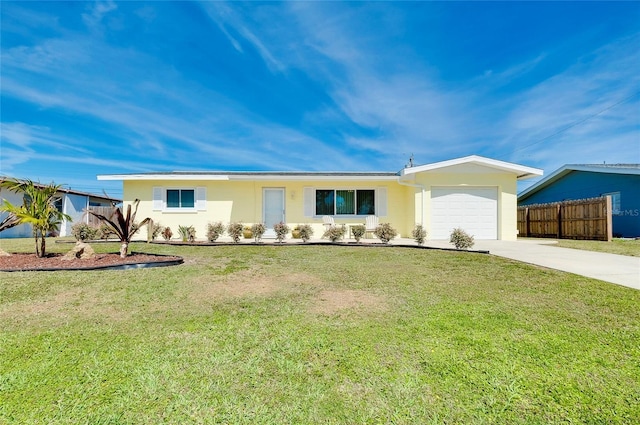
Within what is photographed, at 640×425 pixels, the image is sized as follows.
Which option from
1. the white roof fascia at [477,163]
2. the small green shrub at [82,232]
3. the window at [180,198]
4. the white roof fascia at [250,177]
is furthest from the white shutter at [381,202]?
the small green shrub at [82,232]

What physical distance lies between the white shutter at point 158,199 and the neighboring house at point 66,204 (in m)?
3.91

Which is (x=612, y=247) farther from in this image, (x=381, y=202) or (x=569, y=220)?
(x=381, y=202)

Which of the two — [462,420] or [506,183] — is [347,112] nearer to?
[506,183]

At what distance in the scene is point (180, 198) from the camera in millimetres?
14266

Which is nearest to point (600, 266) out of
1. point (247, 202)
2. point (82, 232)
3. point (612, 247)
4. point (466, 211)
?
point (612, 247)

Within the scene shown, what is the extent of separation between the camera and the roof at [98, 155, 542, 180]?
42.0 ft

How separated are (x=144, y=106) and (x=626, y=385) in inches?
846

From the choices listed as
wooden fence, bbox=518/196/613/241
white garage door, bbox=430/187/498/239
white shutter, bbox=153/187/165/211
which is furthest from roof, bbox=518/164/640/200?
white shutter, bbox=153/187/165/211

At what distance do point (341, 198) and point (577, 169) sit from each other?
50.7 ft

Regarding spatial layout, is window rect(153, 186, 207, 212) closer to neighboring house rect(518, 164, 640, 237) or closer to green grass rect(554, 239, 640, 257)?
green grass rect(554, 239, 640, 257)

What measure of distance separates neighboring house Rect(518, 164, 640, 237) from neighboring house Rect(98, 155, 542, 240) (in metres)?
7.18


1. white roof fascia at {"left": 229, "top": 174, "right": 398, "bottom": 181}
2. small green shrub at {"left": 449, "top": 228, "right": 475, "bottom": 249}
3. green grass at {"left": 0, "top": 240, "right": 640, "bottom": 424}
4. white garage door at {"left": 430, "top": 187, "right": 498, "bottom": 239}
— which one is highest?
white roof fascia at {"left": 229, "top": 174, "right": 398, "bottom": 181}

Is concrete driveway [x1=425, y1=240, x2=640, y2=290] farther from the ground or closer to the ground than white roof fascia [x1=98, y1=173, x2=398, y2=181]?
closer to the ground

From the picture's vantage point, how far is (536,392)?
2.15 metres
